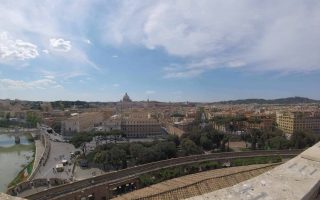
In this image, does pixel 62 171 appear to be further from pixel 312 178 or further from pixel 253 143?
pixel 312 178

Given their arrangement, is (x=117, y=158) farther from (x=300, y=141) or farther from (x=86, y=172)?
(x=300, y=141)

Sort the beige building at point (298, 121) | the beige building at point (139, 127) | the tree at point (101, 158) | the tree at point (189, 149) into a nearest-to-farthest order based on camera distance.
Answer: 1. the tree at point (101, 158)
2. the tree at point (189, 149)
3. the beige building at point (298, 121)
4. the beige building at point (139, 127)

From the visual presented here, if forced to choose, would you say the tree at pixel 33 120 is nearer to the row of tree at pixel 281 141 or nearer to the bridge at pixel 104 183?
the row of tree at pixel 281 141

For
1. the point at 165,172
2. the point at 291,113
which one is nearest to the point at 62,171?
the point at 165,172

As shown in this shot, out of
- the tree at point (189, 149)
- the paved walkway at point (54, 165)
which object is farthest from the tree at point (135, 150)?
the paved walkway at point (54, 165)

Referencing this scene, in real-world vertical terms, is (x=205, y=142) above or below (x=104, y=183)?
above

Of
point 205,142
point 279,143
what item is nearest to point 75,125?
point 205,142
